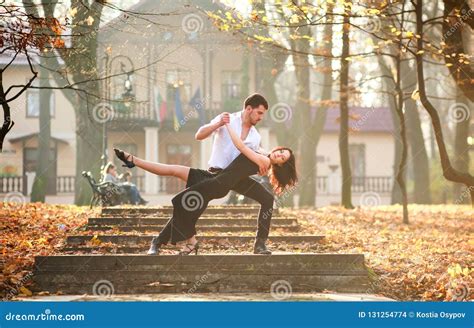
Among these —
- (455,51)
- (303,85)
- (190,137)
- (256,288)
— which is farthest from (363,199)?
(256,288)

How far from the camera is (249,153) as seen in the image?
29.9 ft

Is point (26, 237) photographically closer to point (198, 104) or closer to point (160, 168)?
point (160, 168)

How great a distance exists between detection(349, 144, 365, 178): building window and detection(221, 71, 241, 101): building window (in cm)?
899

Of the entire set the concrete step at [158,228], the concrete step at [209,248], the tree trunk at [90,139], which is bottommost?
the concrete step at [209,248]

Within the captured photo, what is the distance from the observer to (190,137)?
126 ft

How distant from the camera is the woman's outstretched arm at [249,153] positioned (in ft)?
29.7

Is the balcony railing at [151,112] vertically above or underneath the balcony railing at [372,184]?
above

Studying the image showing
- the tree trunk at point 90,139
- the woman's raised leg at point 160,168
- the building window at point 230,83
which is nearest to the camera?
the woman's raised leg at point 160,168

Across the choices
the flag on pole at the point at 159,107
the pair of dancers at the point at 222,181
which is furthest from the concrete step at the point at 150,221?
the flag on pole at the point at 159,107

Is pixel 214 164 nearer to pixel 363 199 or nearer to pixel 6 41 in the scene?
pixel 6 41

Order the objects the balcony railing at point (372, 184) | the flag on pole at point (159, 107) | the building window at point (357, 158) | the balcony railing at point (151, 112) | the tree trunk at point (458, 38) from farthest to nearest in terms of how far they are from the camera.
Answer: the building window at point (357, 158), the balcony railing at point (372, 184), the balcony railing at point (151, 112), the flag on pole at point (159, 107), the tree trunk at point (458, 38)

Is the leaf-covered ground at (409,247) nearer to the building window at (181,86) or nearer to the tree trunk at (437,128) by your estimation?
the tree trunk at (437,128)

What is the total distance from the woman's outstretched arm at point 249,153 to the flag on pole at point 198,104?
21.4 meters
